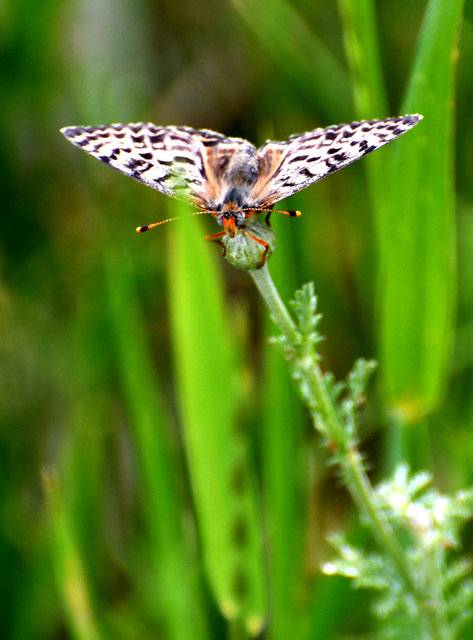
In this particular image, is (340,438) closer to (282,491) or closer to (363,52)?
(282,491)

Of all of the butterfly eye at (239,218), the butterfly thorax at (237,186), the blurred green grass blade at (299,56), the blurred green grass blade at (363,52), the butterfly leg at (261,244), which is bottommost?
the butterfly leg at (261,244)

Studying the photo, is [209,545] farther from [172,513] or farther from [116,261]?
[116,261]

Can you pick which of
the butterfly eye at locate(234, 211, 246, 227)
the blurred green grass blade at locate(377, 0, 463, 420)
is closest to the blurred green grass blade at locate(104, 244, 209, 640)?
the blurred green grass blade at locate(377, 0, 463, 420)

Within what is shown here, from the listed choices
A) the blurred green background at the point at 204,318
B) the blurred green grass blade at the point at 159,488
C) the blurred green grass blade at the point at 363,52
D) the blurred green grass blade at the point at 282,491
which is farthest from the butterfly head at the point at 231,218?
the blurred green grass blade at the point at 159,488

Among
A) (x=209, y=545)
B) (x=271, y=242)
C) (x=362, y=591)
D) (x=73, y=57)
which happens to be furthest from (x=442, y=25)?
(x=73, y=57)

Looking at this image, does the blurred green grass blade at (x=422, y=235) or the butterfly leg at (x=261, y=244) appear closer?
the butterfly leg at (x=261, y=244)

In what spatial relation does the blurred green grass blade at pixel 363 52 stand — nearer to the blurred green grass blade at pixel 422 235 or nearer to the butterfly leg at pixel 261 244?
the blurred green grass blade at pixel 422 235
